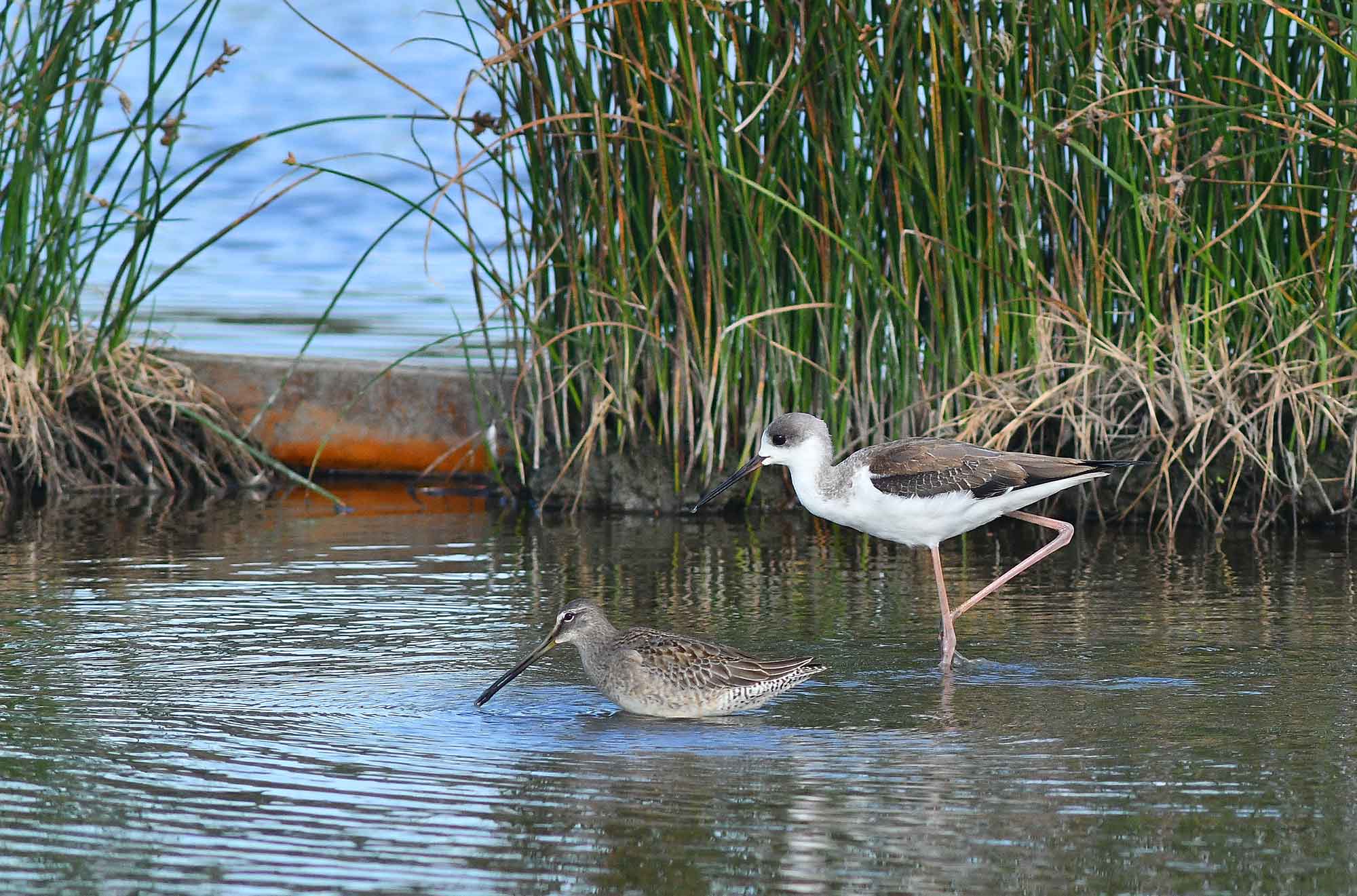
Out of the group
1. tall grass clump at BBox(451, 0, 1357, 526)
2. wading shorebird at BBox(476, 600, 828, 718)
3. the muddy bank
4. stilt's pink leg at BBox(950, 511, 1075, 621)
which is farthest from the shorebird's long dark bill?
the muddy bank

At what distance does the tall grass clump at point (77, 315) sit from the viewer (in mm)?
9945

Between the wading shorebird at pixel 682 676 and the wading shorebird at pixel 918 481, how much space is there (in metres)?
1.09

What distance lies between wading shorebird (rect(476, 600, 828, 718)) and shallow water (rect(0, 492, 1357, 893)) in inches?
3.7

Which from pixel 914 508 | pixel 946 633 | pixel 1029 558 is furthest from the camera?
pixel 1029 558

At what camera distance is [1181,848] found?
4941 millimetres

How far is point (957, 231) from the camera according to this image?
9367mm

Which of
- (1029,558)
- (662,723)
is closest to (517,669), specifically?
(662,723)

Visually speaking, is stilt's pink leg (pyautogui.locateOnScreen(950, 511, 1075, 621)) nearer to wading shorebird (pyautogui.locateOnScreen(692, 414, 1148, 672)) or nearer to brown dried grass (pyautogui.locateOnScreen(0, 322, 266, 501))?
wading shorebird (pyautogui.locateOnScreen(692, 414, 1148, 672))

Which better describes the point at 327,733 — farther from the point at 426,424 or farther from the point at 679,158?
the point at 426,424

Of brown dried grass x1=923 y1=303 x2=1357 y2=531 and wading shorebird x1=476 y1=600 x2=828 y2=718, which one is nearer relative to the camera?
wading shorebird x1=476 y1=600 x2=828 y2=718

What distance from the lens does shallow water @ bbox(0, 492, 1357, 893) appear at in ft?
16.0

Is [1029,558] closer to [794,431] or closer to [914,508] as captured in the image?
[914,508]

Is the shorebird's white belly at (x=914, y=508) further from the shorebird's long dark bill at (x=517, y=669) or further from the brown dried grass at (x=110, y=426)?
the brown dried grass at (x=110, y=426)

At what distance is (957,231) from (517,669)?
3.67 m
